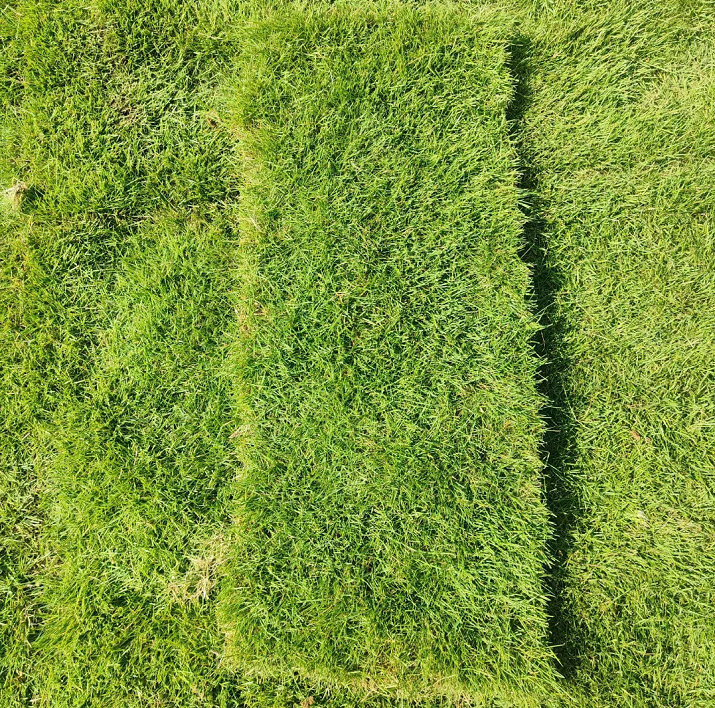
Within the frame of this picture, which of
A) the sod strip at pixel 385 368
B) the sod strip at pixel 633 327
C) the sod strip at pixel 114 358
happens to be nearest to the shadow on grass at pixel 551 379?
the sod strip at pixel 633 327

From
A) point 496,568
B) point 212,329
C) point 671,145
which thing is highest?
point 671,145

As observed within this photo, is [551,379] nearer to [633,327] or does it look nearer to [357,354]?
[633,327]

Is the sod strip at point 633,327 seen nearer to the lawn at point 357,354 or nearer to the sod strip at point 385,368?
the lawn at point 357,354

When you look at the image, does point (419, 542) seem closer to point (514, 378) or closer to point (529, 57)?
point (514, 378)

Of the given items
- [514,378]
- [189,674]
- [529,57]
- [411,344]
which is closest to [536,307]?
[514,378]

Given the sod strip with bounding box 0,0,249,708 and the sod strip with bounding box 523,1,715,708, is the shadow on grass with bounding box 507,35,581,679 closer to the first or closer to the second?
the sod strip with bounding box 523,1,715,708

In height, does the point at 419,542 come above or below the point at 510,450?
below
